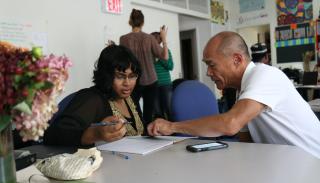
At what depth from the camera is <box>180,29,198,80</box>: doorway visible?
728 cm

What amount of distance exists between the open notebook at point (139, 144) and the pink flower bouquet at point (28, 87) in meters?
0.61

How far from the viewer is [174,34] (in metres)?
5.82

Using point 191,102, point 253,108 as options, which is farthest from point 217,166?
point 191,102

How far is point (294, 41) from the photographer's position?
7.28m

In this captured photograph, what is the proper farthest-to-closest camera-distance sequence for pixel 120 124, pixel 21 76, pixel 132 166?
1. pixel 120 124
2. pixel 132 166
3. pixel 21 76

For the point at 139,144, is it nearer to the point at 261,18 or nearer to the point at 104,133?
the point at 104,133

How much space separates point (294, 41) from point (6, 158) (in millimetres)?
7360

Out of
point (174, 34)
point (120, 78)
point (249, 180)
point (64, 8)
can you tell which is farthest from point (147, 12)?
point (249, 180)

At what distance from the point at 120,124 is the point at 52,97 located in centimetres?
60

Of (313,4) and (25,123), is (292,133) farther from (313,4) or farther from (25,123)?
(313,4)

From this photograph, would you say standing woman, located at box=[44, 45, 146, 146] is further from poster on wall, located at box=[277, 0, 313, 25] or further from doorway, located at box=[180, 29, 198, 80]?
poster on wall, located at box=[277, 0, 313, 25]

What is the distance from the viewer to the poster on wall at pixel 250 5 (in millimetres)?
7543

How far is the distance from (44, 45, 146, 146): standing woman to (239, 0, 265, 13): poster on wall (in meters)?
6.37

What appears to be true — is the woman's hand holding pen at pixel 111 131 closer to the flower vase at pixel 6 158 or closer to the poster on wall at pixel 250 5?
the flower vase at pixel 6 158
